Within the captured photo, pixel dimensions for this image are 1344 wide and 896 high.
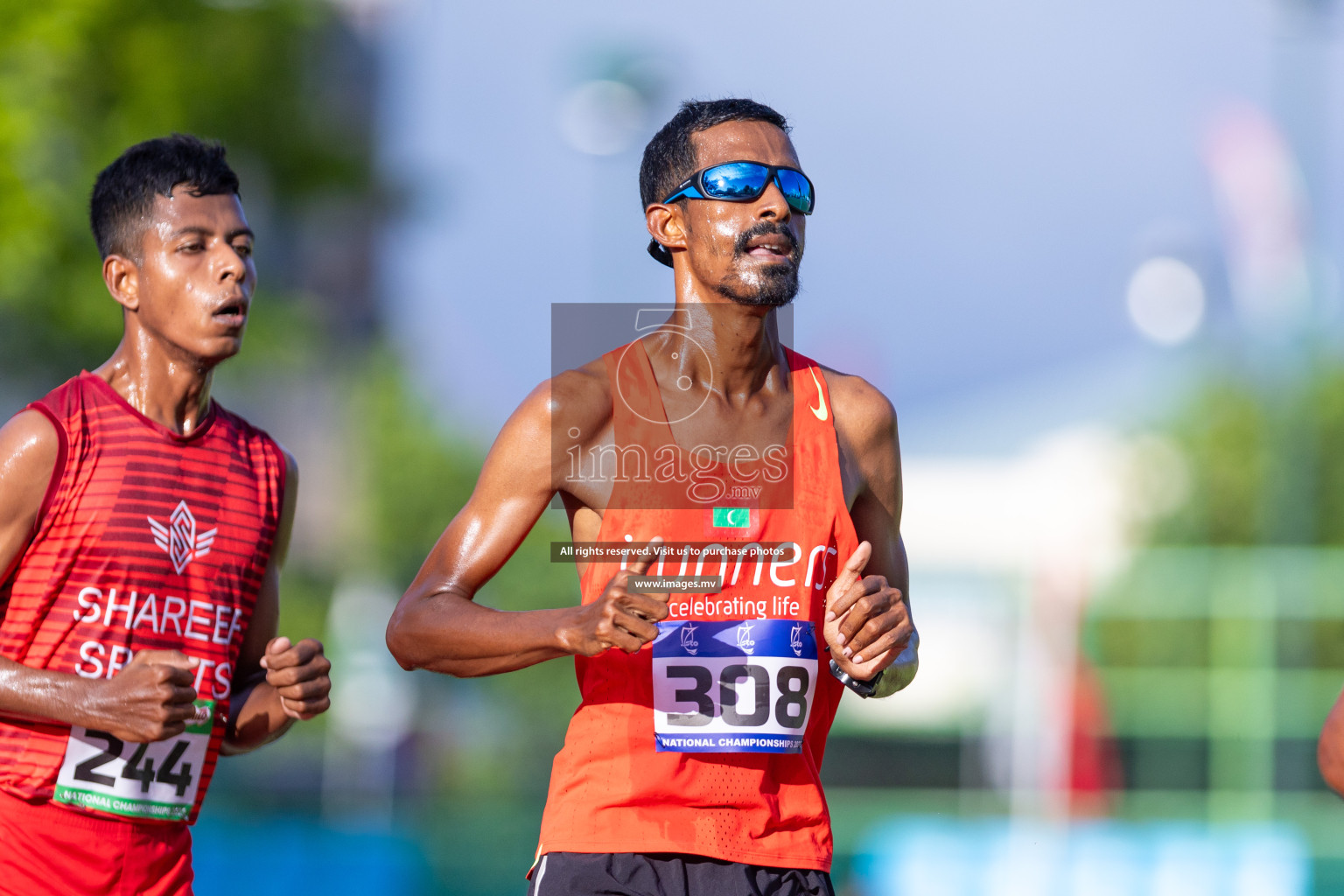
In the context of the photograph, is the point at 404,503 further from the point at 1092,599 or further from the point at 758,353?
the point at 758,353

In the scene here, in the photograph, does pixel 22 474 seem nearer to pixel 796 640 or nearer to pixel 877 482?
pixel 796 640

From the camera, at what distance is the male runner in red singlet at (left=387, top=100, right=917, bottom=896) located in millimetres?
3076

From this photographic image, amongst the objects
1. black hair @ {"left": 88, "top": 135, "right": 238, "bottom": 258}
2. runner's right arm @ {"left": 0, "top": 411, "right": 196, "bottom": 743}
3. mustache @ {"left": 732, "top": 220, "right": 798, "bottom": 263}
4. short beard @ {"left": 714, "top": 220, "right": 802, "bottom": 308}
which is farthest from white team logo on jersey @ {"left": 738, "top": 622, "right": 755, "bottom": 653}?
black hair @ {"left": 88, "top": 135, "right": 238, "bottom": 258}

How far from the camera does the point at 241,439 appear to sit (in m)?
3.88

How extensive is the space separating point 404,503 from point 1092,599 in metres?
27.9

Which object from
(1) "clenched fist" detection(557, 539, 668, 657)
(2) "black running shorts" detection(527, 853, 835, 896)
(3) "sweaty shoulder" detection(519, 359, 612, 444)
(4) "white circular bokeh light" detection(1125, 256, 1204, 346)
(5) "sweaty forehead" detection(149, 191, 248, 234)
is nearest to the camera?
(1) "clenched fist" detection(557, 539, 668, 657)

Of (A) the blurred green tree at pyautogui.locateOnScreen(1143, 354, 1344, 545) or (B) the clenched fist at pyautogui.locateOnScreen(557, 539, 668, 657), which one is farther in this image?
(A) the blurred green tree at pyautogui.locateOnScreen(1143, 354, 1344, 545)

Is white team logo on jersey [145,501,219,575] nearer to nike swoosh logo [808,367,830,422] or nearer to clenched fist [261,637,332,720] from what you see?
clenched fist [261,637,332,720]

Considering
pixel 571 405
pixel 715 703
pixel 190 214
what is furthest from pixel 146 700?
pixel 190 214

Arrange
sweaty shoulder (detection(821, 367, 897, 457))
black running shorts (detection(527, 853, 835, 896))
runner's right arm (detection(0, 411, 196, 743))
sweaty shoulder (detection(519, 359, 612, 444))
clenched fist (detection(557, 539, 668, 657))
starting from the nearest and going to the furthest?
1. clenched fist (detection(557, 539, 668, 657))
2. black running shorts (detection(527, 853, 835, 896))
3. runner's right arm (detection(0, 411, 196, 743))
4. sweaty shoulder (detection(519, 359, 612, 444))
5. sweaty shoulder (detection(821, 367, 897, 457))

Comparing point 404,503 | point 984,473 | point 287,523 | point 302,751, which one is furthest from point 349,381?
point 287,523

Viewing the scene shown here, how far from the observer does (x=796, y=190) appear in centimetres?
346

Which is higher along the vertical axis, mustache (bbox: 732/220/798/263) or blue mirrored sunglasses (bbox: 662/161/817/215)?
blue mirrored sunglasses (bbox: 662/161/817/215)

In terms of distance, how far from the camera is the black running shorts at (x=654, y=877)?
3.05 meters
